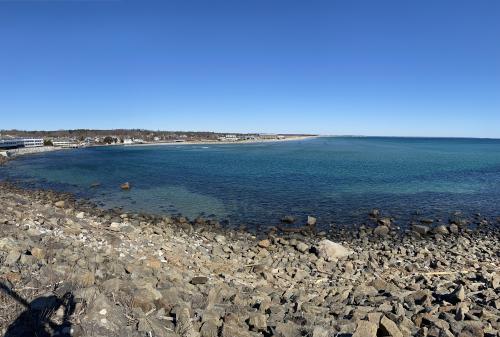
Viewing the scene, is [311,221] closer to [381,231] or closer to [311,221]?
[311,221]

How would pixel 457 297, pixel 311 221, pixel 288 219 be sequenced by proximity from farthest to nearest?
pixel 288 219, pixel 311 221, pixel 457 297

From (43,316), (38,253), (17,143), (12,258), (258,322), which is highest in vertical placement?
(17,143)

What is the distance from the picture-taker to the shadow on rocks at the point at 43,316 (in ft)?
19.6

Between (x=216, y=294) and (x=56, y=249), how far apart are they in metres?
5.62

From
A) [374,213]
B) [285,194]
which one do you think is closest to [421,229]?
[374,213]

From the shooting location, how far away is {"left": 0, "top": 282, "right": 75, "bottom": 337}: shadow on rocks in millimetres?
5984

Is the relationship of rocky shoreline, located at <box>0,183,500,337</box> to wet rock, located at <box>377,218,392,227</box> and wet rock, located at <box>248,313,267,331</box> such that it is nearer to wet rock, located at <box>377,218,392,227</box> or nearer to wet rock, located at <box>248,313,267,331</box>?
wet rock, located at <box>248,313,267,331</box>

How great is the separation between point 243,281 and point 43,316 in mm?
6761

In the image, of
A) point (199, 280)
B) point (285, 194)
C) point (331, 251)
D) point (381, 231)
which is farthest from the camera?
point (285, 194)

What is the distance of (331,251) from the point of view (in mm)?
14984

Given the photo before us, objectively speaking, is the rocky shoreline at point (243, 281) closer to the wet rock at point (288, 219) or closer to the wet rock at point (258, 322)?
the wet rock at point (258, 322)

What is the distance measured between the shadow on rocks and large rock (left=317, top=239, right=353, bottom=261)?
35.2 ft

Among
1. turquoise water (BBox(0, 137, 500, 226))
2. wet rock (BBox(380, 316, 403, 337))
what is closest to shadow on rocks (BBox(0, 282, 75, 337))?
wet rock (BBox(380, 316, 403, 337))

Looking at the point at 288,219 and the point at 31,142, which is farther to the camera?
the point at 31,142
